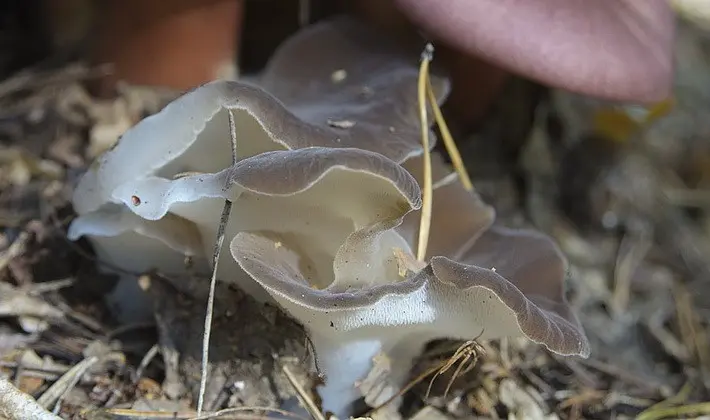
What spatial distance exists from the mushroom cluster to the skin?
0.20 m

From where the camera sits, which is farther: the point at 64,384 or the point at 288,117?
the point at 64,384

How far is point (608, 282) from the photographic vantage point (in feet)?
8.23

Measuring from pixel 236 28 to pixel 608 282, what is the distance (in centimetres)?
153

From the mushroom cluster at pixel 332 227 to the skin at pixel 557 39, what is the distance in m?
0.20

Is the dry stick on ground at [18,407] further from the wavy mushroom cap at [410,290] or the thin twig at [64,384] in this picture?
the wavy mushroom cap at [410,290]

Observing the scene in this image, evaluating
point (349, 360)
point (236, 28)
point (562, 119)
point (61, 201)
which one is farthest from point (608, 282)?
point (61, 201)

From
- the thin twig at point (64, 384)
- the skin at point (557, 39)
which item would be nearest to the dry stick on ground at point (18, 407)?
the thin twig at point (64, 384)

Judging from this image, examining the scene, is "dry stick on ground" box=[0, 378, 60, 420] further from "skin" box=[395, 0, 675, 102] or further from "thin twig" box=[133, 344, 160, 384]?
"skin" box=[395, 0, 675, 102]

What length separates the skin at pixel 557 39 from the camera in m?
1.80

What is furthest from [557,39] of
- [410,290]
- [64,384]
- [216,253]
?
[64,384]

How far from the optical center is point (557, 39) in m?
1.85

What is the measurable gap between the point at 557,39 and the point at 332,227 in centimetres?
84

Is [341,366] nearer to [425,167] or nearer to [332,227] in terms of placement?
[332,227]

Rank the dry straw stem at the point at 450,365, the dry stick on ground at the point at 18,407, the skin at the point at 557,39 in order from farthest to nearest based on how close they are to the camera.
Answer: the skin at the point at 557,39 → the dry straw stem at the point at 450,365 → the dry stick on ground at the point at 18,407
